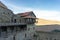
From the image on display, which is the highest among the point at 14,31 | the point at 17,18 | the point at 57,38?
the point at 17,18

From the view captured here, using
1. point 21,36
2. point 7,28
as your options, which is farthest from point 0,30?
point 21,36

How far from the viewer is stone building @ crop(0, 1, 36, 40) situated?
3250cm

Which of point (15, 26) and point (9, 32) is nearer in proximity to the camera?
point (9, 32)

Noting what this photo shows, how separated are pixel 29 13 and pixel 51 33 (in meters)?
7.54

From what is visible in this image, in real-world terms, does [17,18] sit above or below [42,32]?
above

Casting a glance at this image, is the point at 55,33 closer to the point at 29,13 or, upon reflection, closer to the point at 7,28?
the point at 29,13

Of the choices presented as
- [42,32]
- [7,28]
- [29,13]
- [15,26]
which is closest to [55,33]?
[42,32]

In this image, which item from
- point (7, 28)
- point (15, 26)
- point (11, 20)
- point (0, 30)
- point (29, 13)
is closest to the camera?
point (0, 30)

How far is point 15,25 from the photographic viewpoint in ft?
117

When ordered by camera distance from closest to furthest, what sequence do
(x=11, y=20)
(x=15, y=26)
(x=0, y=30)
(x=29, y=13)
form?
1. (x=0, y=30)
2. (x=15, y=26)
3. (x=11, y=20)
4. (x=29, y=13)

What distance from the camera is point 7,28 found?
33469 mm

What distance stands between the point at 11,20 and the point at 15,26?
4158 mm

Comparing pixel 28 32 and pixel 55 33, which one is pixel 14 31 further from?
pixel 55 33

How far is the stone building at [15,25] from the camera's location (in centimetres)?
3250
